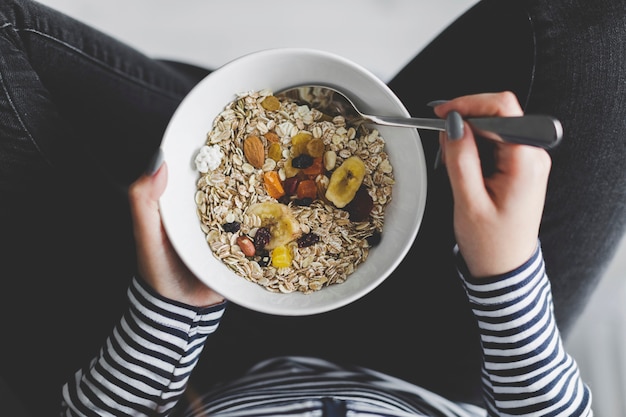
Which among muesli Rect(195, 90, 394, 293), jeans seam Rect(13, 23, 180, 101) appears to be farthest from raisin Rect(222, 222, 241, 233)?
jeans seam Rect(13, 23, 180, 101)

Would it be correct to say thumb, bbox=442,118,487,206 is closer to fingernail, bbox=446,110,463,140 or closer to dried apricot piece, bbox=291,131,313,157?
fingernail, bbox=446,110,463,140

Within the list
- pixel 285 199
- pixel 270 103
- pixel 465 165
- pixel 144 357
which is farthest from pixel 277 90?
pixel 144 357

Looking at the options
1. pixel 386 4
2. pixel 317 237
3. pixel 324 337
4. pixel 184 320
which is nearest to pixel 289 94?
pixel 317 237

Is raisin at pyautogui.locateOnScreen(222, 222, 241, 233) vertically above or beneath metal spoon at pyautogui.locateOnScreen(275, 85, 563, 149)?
beneath

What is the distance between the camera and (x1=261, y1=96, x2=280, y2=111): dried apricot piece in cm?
58

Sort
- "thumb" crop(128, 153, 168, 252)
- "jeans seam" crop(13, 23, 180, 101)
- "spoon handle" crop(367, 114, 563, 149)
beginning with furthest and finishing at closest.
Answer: "jeans seam" crop(13, 23, 180, 101) < "thumb" crop(128, 153, 168, 252) < "spoon handle" crop(367, 114, 563, 149)

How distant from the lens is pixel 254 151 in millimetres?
572

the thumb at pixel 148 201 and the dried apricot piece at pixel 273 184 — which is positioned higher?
the dried apricot piece at pixel 273 184

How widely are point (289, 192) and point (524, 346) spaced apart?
30 centimetres

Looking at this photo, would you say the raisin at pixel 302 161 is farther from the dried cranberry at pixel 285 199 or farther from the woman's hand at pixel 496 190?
the woman's hand at pixel 496 190

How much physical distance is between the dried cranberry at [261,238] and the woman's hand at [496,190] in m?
0.19

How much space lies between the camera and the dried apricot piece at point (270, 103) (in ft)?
1.89

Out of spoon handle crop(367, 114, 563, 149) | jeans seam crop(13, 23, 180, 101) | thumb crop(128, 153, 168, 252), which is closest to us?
spoon handle crop(367, 114, 563, 149)

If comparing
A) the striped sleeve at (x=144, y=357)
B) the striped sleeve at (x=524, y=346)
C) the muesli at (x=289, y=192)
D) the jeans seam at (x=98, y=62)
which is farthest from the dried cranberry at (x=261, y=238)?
the jeans seam at (x=98, y=62)
